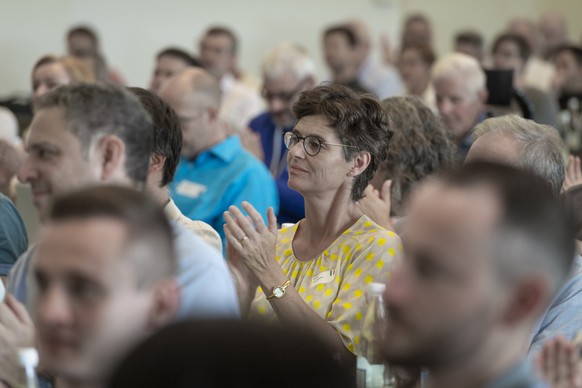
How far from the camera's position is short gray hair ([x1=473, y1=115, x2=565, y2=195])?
2895 mm

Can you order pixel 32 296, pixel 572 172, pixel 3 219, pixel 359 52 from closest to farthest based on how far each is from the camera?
pixel 32 296 → pixel 3 219 → pixel 572 172 → pixel 359 52

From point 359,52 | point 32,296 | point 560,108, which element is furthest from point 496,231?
point 359,52

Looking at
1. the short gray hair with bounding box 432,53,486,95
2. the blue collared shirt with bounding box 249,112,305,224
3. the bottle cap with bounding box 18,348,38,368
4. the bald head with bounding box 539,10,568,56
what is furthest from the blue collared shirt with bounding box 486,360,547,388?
the bald head with bounding box 539,10,568,56

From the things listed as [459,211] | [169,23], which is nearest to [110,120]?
[459,211]

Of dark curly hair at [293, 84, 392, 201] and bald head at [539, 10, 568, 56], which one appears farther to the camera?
bald head at [539, 10, 568, 56]

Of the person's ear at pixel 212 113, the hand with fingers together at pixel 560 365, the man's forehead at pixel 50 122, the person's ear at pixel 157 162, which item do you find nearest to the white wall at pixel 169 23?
the person's ear at pixel 212 113

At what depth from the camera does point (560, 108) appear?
7598 mm

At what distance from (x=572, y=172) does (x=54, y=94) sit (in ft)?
6.39

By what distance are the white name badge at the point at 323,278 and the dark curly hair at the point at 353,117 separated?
0.28m

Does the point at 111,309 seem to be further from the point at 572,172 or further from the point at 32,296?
the point at 572,172

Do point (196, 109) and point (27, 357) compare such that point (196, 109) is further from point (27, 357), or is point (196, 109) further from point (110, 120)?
point (27, 357)

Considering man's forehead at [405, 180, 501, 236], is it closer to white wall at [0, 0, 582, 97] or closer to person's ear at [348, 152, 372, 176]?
person's ear at [348, 152, 372, 176]

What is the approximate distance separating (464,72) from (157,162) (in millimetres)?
2944

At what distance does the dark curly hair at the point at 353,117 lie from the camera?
3.00 meters
